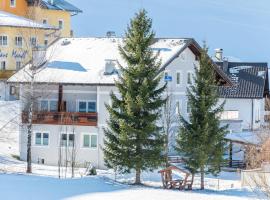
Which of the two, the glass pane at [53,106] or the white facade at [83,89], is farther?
the glass pane at [53,106]

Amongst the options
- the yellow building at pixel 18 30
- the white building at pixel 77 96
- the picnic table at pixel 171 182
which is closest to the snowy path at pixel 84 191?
the picnic table at pixel 171 182

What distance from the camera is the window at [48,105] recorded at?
2099 inches

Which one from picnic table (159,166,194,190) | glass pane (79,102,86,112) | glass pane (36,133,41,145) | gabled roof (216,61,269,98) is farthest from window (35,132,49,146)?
gabled roof (216,61,269,98)

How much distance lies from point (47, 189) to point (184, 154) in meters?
9.48

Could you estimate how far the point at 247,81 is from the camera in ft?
229

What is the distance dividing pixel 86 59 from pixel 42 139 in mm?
5984

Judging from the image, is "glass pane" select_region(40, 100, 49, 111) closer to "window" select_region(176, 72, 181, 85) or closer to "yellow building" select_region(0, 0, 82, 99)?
"window" select_region(176, 72, 181, 85)

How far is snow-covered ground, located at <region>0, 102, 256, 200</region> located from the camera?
117 feet

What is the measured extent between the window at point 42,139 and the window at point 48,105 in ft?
5.20

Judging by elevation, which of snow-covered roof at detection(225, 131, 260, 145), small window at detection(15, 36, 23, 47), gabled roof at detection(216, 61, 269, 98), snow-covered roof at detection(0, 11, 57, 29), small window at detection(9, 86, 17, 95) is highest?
snow-covered roof at detection(0, 11, 57, 29)

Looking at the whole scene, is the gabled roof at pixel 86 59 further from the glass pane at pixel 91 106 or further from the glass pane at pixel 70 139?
the glass pane at pixel 70 139

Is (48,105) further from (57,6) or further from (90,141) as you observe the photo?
(57,6)

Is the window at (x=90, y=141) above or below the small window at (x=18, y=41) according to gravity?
below

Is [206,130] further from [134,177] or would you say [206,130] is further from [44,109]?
[44,109]
